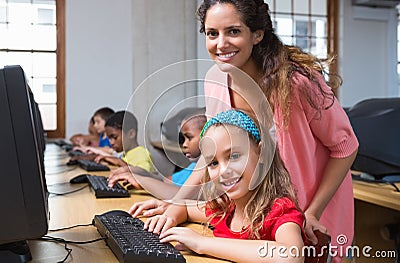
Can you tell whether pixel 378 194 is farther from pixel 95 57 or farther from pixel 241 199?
pixel 95 57

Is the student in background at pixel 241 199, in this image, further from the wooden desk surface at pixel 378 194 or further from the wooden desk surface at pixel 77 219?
the wooden desk surface at pixel 378 194

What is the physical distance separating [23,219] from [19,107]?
199 mm

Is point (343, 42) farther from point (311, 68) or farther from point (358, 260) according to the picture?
point (311, 68)

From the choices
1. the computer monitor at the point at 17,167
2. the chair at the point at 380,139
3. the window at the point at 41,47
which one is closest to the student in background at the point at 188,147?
the computer monitor at the point at 17,167

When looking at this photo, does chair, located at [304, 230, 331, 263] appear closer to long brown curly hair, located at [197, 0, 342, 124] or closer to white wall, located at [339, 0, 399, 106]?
long brown curly hair, located at [197, 0, 342, 124]

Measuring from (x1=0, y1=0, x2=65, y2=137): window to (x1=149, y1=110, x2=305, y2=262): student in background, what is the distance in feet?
14.5

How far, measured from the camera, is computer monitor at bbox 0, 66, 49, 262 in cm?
92

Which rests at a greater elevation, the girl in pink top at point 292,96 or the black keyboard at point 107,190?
the girl in pink top at point 292,96

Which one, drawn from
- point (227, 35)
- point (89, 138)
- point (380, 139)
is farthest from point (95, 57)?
point (227, 35)

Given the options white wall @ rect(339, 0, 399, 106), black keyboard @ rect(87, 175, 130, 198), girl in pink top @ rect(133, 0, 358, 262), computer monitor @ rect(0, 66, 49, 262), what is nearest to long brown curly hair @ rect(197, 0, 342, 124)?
girl in pink top @ rect(133, 0, 358, 262)

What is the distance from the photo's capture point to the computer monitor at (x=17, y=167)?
92 centimetres

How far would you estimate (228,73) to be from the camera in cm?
133

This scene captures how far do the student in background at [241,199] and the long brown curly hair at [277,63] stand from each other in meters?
0.16

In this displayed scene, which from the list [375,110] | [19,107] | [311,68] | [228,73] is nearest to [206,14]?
[228,73]
